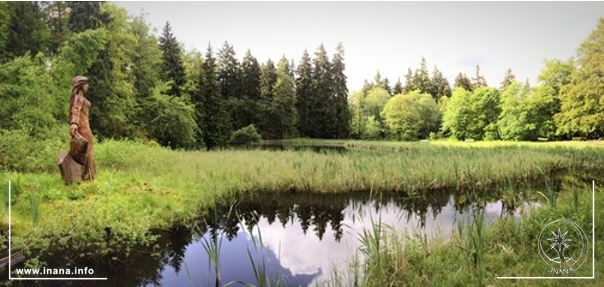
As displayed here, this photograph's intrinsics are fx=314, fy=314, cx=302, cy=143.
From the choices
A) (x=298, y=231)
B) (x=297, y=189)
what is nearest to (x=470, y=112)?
(x=297, y=189)

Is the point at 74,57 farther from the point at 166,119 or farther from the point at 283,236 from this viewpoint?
the point at 283,236

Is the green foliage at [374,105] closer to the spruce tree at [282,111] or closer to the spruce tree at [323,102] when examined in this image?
the spruce tree at [323,102]

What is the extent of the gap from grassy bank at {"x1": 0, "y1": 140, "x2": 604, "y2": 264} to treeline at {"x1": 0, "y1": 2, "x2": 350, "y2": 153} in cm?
274

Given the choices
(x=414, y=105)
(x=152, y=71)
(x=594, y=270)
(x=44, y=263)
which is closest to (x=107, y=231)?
(x=44, y=263)

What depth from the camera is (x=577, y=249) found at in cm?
385

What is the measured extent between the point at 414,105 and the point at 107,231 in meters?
33.5

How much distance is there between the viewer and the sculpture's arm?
21.8ft

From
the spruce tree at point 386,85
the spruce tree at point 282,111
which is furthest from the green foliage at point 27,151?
the spruce tree at point 386,85

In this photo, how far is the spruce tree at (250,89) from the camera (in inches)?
1199

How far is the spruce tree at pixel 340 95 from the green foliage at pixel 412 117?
7.82 meters

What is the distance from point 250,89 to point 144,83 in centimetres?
1206

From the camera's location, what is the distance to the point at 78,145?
6.69 meters

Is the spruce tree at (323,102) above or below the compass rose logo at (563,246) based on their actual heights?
above

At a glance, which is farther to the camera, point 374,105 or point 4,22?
point 374,105
